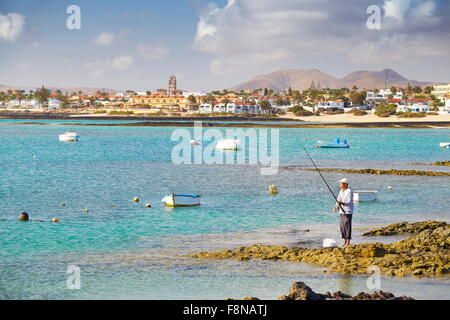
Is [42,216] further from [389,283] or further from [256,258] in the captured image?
[389,283]

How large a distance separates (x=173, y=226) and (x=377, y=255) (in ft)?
27.1

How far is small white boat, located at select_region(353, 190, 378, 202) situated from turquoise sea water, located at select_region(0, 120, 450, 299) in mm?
532

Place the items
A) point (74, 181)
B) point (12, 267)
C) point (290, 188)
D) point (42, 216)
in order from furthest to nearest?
point (74, 181) < point (290, 188) < point (42, 216) < point (12, 267)

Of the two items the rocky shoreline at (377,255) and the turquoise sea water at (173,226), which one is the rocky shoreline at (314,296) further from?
the rocky shoreline at (377,255)

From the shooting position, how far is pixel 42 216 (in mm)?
24109

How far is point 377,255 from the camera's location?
A: 1586 cm

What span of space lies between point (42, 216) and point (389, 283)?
579 inches

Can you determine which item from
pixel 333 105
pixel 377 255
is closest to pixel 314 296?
pixel 377 255

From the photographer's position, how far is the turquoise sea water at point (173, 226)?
14242 mm

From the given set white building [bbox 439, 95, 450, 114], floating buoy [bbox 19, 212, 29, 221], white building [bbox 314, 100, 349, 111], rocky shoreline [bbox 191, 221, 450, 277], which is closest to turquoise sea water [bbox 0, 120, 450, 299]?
floating buoy [bbox 19, 212, 29, 221]

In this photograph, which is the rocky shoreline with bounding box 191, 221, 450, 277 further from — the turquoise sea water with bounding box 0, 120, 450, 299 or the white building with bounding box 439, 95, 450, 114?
the white building with bounding box 439, 95, 450, 114

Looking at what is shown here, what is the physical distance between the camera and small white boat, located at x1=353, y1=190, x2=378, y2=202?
87.3ft

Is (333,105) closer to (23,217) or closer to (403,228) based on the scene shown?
(23,217)

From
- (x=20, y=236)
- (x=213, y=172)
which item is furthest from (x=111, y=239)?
(x=213, y=172)
